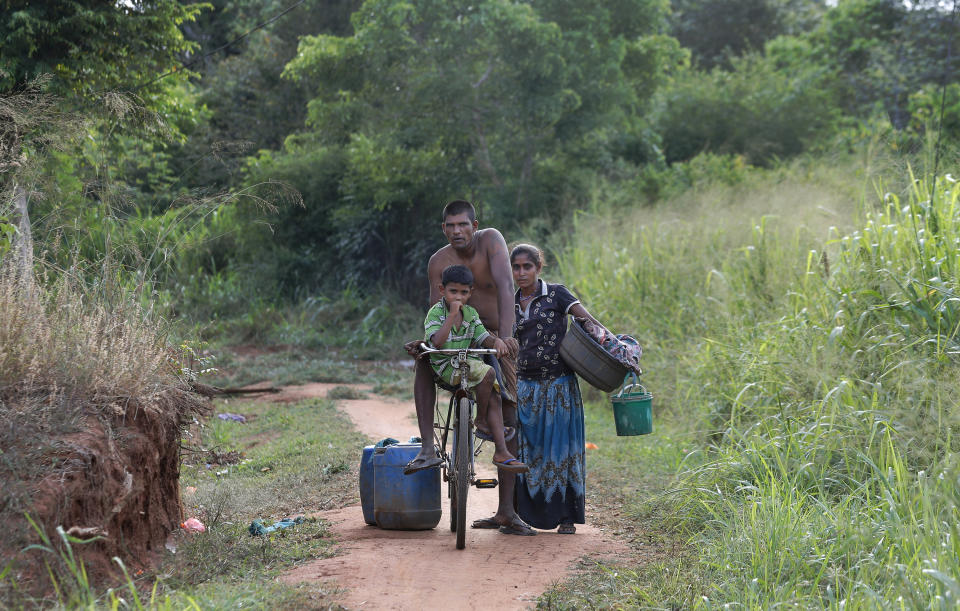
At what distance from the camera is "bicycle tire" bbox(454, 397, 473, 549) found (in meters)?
4.93

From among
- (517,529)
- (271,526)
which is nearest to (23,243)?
(271,526)

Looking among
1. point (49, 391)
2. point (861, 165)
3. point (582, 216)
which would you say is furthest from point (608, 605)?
point (582, 216)

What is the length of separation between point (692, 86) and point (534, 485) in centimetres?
1673

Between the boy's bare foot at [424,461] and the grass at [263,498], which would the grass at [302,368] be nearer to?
the grass at [263,498]

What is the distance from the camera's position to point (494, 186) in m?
17.7

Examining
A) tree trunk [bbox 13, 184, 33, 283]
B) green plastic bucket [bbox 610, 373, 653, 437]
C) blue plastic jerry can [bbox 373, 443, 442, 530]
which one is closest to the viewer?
tree trunk [bbox 13, 184, 33, 283]

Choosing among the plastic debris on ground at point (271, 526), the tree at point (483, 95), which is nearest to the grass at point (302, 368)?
the tree at point (483, 95)

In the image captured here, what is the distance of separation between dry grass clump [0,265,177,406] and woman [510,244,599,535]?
6.78ft

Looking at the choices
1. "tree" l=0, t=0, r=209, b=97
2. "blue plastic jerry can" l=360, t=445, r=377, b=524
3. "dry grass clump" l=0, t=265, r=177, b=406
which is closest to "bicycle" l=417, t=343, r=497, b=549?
"blue plastic jerry can" l=360, t=445, r=377, b=524

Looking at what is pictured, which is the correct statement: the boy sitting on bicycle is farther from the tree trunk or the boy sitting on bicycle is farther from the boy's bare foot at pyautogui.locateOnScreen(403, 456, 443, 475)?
the tree trunk

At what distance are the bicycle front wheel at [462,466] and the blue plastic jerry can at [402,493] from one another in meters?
0.38

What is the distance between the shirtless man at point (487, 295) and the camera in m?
5.34

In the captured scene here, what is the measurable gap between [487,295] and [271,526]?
184 centimetres

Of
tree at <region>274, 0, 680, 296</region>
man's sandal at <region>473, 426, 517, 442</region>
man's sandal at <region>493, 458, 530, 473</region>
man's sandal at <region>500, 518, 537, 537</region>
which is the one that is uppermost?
tree at <region>274, 0, 680, 296</region>
